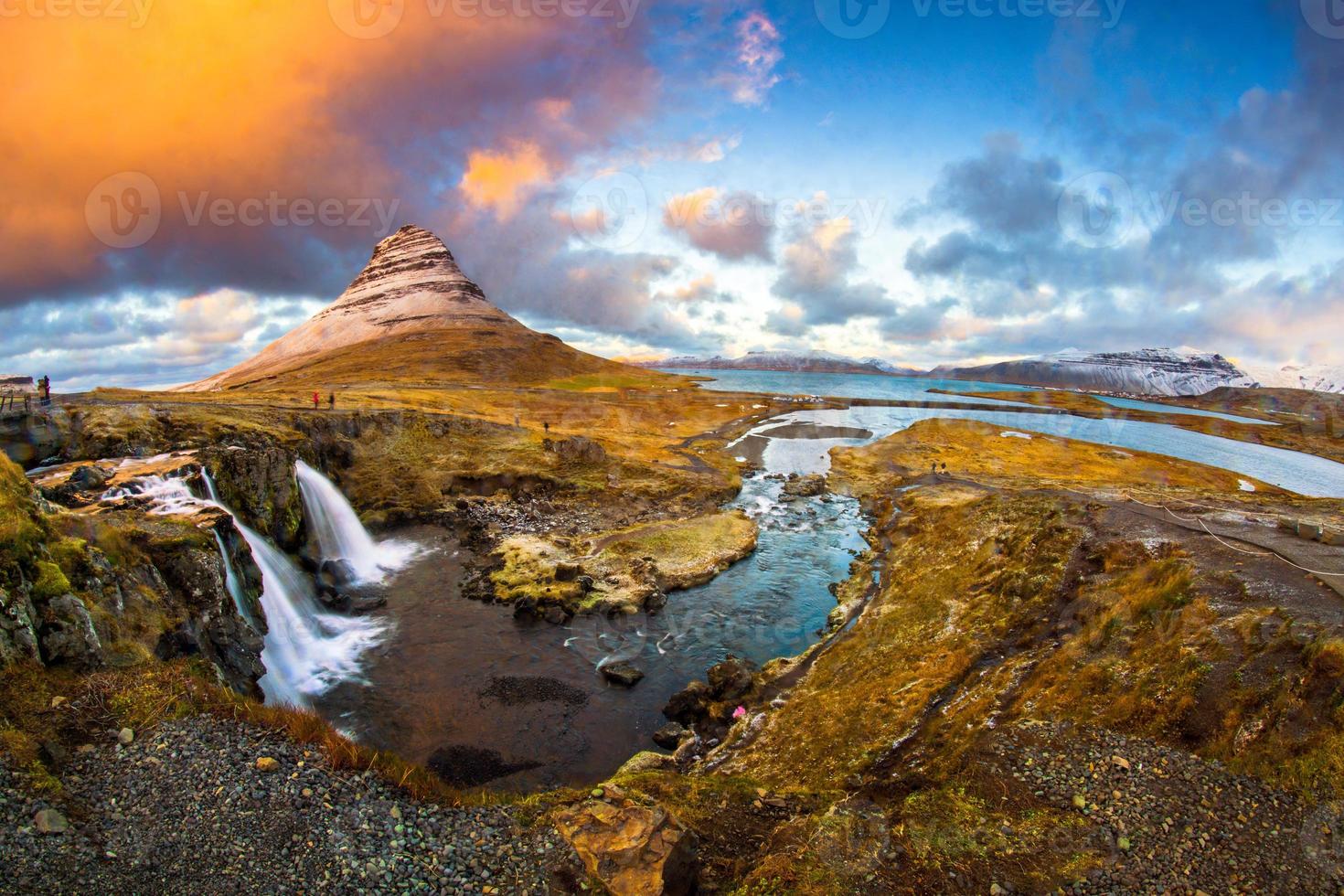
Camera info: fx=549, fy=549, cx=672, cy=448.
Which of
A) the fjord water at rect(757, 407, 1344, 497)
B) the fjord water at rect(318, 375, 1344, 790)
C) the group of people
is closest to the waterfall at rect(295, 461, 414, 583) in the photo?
the fjord water at rect(318, 375, 1344, 790)

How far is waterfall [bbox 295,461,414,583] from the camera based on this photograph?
136 feet

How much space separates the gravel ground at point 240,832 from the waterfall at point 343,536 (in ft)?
92.4

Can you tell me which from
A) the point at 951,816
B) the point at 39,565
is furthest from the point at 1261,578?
the point at 39,565

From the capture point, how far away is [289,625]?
29.8m

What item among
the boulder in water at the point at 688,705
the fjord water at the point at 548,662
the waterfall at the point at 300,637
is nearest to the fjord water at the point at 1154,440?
the fjord water at the point at 548,662

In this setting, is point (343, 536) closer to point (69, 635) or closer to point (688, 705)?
point (69, 635)

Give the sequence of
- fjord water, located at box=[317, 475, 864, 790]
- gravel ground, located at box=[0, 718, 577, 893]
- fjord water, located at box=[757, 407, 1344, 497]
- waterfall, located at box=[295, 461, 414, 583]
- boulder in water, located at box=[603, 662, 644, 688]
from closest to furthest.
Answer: gravel ground, located at box=[0, 718, 577, 893] < fjord water, located at box=[317, 475, 864, 790] < boulder in water, located at box=[603, 662, 644, 688] < waterfall, located at box=[295, 461, 414, 583] < fjord water, located at box=[757, 407, 1344, 497]

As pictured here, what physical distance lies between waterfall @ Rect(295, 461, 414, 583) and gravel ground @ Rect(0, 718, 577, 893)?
28178mm

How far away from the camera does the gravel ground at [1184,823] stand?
33.8 feet

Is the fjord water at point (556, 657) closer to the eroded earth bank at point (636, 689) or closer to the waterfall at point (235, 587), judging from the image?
the eroded earth bank at point (636, 689)

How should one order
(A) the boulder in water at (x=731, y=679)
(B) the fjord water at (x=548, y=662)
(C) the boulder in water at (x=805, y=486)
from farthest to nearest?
(C) the boulder in water at (x=805, y=486), (A) the boulder in water at (x=731, y=679), (B) the fjord water at (x=548, y=662)

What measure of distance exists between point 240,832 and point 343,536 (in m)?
36.6

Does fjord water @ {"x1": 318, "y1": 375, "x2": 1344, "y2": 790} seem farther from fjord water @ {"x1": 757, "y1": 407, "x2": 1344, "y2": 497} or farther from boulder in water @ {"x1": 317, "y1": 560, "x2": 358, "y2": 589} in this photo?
fjord water @ {"x1": 757, "y1": 407, "x2": 1344, "y2": 497}

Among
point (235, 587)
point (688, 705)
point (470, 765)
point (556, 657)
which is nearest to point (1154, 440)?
point (688, 705)
